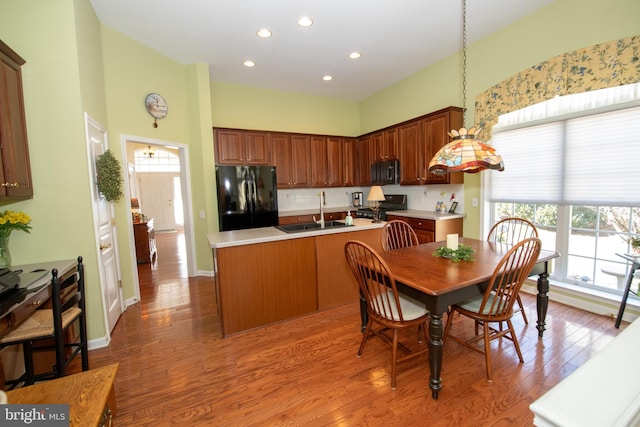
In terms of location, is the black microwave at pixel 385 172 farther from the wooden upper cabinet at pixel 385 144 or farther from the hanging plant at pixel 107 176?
the hanging plant at pixel 107 176

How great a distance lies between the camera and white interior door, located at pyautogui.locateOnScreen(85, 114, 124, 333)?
246 centimetres

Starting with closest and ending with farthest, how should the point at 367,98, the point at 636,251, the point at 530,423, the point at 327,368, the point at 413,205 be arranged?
the point at 530,423, the point at 327,368, the point at 636,251, the point at 413,205, the point at 367,98

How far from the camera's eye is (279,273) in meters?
2.79

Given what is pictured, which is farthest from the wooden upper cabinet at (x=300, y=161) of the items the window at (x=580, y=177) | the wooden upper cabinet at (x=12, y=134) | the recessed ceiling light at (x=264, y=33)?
the wooden upper cabinet at (x=12, y=134)

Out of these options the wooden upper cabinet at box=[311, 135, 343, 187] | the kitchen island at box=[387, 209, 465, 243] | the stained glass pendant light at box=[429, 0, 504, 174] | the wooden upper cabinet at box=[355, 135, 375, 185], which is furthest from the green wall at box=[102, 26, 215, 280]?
the stained glass pendant light at box=[429, 0, 504, 174]

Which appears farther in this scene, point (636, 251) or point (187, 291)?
point (187, 291)

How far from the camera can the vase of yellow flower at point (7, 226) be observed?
1921mm

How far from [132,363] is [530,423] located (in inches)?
110

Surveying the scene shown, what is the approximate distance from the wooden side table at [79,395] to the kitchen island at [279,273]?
48.1 inches

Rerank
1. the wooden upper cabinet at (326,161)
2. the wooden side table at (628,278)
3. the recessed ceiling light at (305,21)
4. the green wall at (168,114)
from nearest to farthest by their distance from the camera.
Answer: the wooden side table at (628,278) < the recessed ceiling light at (305,21) < the green wall at (168,114) < the wooden upper cabinet at (326,161)

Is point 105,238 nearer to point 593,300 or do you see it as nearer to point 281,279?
point 281,279

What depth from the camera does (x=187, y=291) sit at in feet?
12.3

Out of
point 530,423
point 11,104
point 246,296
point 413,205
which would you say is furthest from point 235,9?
point 530,423

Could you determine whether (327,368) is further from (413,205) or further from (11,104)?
(413,205)
